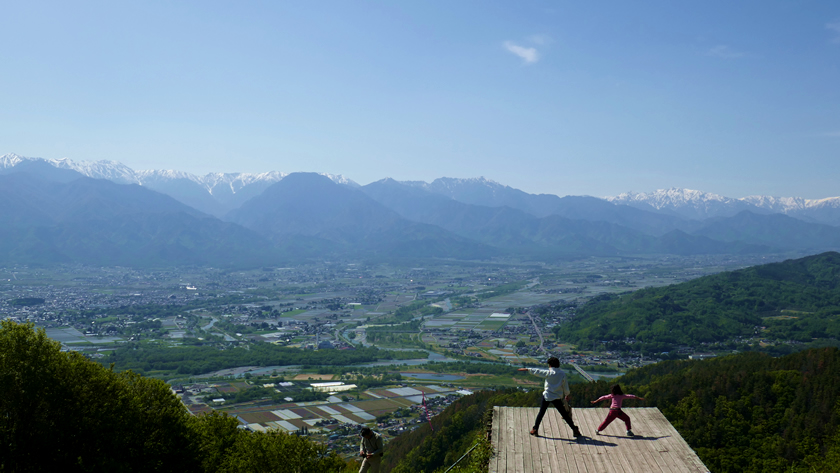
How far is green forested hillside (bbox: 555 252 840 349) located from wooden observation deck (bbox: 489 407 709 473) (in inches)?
2887

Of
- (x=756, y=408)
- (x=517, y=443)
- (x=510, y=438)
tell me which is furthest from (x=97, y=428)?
(x=756, y=408)

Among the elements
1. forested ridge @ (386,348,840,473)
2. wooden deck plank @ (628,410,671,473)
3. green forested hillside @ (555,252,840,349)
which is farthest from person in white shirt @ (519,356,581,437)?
green forested hillside @ (555,252,840,349)

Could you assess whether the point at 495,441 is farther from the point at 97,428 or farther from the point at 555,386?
the point at 97,428

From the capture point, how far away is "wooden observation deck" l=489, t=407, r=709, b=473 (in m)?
9.30

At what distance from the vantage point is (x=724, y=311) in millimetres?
95625

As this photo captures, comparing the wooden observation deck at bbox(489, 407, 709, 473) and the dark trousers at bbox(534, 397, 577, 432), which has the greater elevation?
the dark trousers at bbox(534, 397, 577, 432)

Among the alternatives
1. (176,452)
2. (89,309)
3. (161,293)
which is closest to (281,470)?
(176,452)

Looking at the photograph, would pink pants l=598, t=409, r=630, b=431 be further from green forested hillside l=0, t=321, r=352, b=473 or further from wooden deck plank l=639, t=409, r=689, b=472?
green forested hillside l=0, t=321, r=352, b=473

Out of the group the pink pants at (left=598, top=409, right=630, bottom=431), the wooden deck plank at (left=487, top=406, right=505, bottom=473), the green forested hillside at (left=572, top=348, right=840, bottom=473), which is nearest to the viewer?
the wooden deck plank at (left=487, top=406, right=505, bottom=473)

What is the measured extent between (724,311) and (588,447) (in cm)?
9851

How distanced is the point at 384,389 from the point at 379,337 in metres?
29.5

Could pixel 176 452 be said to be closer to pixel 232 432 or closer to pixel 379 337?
pixel 232 432

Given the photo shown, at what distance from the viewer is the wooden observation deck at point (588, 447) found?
9.30 m

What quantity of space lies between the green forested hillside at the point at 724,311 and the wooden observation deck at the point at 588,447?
241ft
